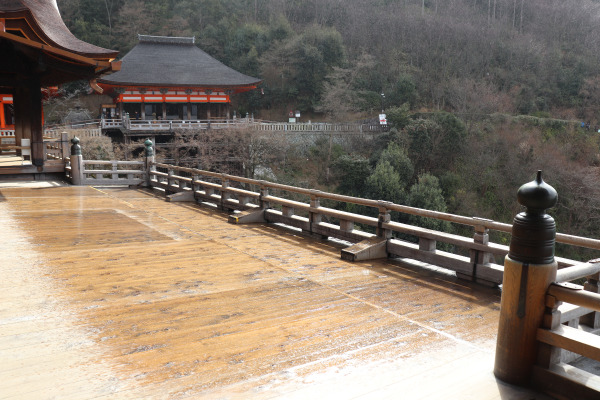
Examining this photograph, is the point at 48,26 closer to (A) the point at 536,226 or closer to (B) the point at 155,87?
(A) the point at 536,226

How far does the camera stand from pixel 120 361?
3.14m

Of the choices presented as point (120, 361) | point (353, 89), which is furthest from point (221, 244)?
point (353, 89)

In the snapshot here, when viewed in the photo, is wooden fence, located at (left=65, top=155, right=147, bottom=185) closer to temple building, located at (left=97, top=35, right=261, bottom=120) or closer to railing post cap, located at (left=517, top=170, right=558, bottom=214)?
railing post cap, located at (left=517, top=170, right=558, bottom=214)

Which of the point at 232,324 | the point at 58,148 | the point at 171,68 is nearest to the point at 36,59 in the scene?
the point at 58,148

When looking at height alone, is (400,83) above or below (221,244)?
above

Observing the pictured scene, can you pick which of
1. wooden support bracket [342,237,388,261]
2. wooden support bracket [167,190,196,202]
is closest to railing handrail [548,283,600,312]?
wooden support bracket [342,237,388,261]

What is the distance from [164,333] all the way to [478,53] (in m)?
51.3

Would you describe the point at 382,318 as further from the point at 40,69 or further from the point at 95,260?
the point at 40,69

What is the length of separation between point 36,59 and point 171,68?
1038 inches

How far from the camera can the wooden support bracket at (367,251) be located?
5844mm

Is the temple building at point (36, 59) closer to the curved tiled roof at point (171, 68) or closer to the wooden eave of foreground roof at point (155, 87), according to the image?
the wooden eave of foreground roof at point (155, 87)

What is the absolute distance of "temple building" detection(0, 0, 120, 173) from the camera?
37.8 feet

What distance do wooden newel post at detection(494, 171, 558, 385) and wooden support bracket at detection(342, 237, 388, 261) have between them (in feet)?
10.1

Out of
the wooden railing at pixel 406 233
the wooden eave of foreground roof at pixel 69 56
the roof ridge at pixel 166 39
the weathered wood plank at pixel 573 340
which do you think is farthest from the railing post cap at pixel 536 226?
the roof ridge at pixel 166 39
